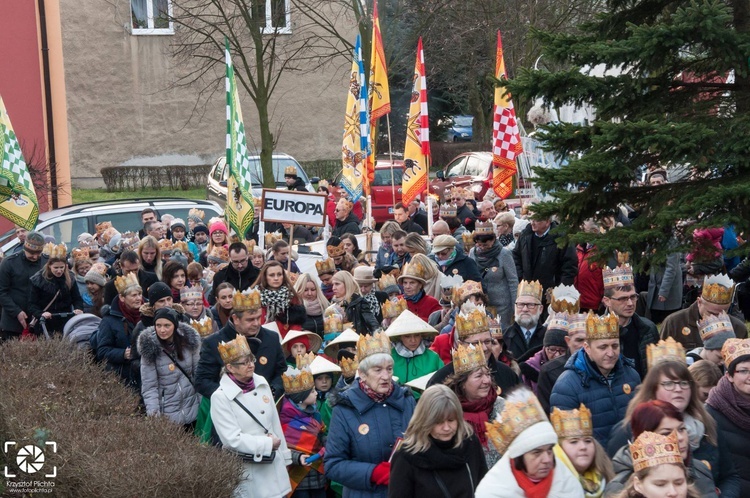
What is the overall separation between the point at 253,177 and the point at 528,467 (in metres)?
23.6

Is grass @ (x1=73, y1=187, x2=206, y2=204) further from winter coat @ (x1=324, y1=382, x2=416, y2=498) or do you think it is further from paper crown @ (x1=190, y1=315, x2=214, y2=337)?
winter coat @ (x1=324, y1=382, x2=416, y2=498)

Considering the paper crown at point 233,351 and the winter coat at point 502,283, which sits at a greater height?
the paper crown at point 233,351

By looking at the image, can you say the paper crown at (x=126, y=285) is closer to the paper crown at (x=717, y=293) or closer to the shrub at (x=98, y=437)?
the shrub at (x=98, y=437)

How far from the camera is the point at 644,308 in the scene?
11844mm

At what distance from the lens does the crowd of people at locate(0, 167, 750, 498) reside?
19.5 feet

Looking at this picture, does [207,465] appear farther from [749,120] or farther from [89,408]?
[749,120]

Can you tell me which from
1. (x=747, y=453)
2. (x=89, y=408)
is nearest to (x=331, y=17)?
(x=89, y=408)

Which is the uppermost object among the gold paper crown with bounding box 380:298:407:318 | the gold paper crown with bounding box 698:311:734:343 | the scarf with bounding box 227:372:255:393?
the gold paper crown with bounding box 698:311:734:343

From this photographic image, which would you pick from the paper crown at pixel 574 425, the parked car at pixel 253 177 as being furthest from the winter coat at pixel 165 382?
the parked car at pixel 253 177

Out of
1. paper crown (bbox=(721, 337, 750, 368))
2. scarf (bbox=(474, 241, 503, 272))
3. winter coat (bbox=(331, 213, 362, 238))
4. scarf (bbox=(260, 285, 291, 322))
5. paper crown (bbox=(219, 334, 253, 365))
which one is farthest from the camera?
winter coat (bbox=(331, 213, 362, 238))

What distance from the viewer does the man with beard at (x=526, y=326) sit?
948 centimetres

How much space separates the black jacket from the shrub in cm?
59

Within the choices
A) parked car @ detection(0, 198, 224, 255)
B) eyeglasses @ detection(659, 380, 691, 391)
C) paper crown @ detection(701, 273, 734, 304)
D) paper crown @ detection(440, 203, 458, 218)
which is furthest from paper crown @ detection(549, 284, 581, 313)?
parked car @ detection(0, 198, 224, 255)

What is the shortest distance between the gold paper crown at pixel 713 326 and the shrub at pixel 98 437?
339cm
